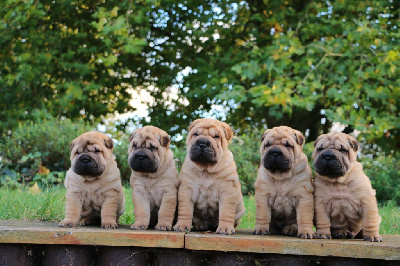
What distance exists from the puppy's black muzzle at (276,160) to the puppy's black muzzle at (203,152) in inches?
17.4

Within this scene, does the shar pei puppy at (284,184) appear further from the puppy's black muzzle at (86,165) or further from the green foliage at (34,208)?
the green foliage at (34,208)

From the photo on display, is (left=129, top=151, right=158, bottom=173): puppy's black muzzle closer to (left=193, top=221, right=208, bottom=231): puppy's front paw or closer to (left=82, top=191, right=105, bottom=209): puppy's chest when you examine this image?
(left=82, top=191, right=105, bottom=209): puppy's chest

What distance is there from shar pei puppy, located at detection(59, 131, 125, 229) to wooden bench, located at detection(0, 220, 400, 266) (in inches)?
13.8

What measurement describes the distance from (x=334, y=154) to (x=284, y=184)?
470 millimetres

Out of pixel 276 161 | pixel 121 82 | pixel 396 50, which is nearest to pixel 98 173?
pixel 276 161

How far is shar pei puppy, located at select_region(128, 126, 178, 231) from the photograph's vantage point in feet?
12.9

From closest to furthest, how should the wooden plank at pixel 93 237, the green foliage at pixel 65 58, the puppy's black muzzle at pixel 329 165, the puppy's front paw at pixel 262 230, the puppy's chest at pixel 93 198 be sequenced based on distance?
the wooden plank at pixel 93 237 → the puppy's black muzzle at pixel 329 165 → the puppy's front paw at pixel 262 230 → the puppy's chest at pixel 93 198 → the green foliage at pixel 65 58

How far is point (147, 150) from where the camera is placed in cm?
396

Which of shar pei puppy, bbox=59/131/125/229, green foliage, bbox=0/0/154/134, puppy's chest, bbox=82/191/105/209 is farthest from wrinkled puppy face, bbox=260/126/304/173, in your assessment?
green foliage, bbox=0/0/154/134

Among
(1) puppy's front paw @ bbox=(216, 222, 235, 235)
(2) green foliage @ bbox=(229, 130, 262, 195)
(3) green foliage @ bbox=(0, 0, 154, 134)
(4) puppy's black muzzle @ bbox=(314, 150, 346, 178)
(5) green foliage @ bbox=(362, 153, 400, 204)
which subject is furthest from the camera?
(3) green foliage @ bbox=(0, 0, 154, 134)

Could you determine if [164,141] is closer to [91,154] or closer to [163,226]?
[91,154]

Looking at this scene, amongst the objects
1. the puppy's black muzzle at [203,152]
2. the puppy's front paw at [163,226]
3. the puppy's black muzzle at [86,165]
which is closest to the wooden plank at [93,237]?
the puppy's front paw at [163,226]

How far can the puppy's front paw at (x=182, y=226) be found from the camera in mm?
3835

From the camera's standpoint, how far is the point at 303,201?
12.3 feet
